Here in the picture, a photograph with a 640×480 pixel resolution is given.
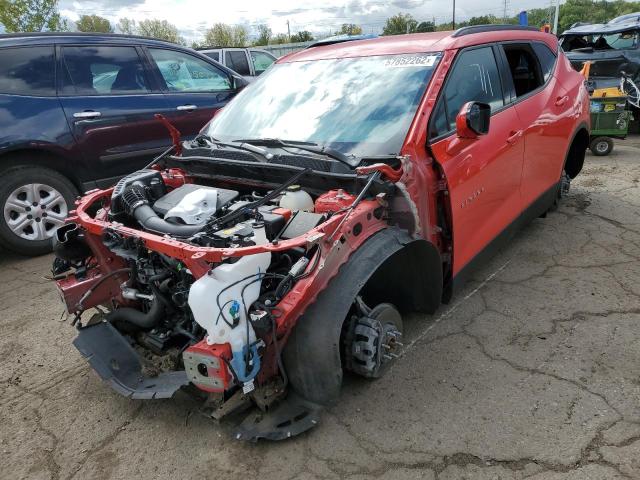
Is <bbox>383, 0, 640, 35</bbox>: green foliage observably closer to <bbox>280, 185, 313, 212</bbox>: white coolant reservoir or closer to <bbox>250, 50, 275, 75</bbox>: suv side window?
<bbox>250, 50, 275, 75</bbox>: suv side window

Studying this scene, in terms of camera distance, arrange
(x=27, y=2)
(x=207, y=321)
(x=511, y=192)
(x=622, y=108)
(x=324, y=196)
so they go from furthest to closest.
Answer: (x=27, y=2), (x=622, y=108), (x=511, y=192), (x=324, y=196), (x=207, y=321)

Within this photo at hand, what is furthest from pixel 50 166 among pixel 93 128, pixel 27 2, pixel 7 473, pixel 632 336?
pixel 27 2

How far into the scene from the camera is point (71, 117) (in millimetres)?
4988

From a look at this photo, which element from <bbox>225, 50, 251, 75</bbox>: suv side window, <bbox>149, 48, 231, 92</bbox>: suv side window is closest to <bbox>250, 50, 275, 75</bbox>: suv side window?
<bbox>225, 50, 251, 75</bbox>: suv side window

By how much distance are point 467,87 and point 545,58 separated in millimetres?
1684

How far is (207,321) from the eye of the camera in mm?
2076

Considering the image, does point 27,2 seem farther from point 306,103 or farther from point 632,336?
point 632,336

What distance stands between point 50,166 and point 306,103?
121 inches

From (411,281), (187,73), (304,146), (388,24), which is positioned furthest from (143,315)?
(388,24)

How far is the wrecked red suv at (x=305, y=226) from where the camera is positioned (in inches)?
89.0

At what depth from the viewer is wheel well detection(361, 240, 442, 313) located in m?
2.84

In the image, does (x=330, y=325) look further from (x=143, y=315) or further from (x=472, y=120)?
(x=472, y=120)

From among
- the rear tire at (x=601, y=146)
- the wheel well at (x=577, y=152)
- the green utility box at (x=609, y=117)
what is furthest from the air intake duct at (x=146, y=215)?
the rear tire at (x=601, y=146)

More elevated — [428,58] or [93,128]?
[428,58]
